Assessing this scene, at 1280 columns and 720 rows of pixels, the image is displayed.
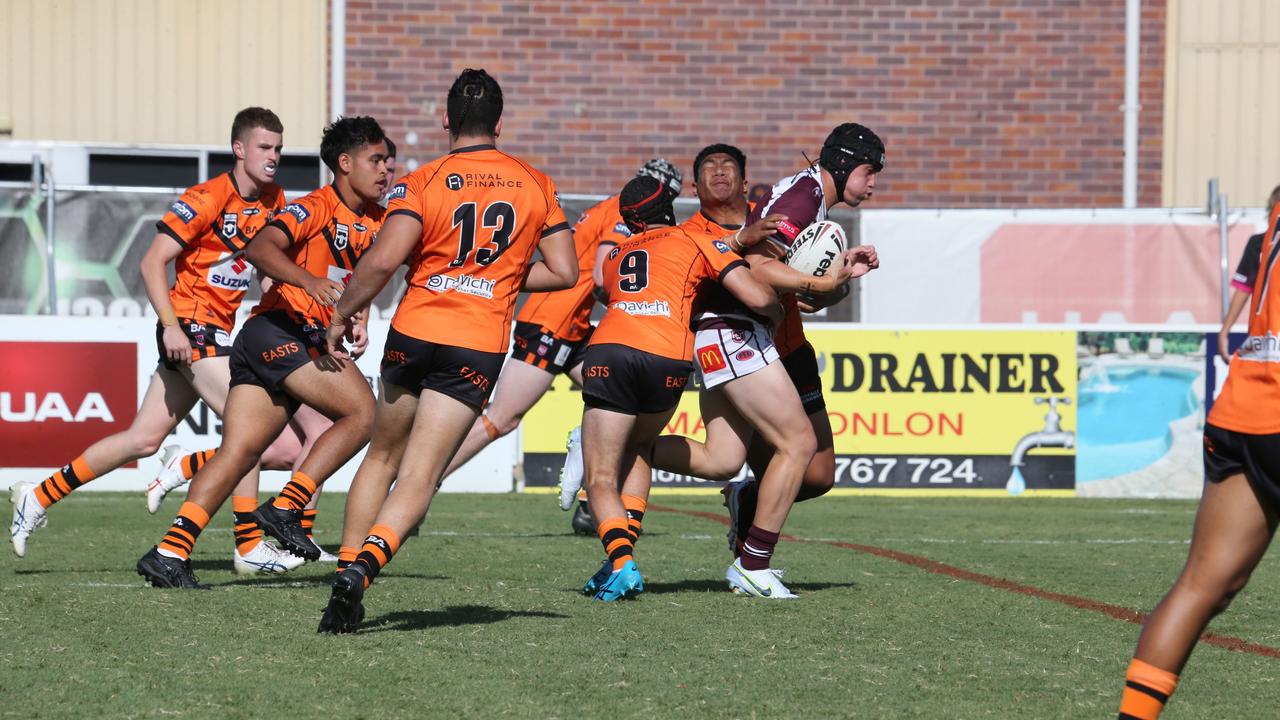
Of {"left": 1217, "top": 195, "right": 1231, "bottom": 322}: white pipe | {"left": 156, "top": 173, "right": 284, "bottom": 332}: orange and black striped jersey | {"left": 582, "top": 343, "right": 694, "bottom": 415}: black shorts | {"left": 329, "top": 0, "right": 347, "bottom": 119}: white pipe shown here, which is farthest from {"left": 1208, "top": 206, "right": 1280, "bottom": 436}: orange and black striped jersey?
{"left": 329, "top": 0, "right": 347, "bottom": 119}: white pipe

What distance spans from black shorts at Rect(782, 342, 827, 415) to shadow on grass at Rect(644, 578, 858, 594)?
2.58 feet

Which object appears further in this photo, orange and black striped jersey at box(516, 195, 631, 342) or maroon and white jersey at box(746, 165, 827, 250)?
orange and black striped jersey at box(516, 195, 631, 342)

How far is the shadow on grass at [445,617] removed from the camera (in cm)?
622

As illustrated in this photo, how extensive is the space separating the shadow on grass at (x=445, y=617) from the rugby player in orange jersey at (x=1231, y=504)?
9.35ft

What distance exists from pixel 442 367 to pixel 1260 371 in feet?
9.31

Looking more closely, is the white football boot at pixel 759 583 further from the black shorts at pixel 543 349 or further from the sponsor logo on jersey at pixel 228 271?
the black shorts at pixel 543 349

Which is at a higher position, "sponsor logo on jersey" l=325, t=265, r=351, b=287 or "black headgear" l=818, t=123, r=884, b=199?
"black headgear" l=818, t=123, r=884, b=199

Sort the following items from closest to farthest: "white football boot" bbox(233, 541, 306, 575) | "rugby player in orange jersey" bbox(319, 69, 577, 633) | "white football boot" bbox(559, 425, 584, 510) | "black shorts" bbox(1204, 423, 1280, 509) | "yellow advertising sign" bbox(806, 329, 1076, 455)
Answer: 1. "black shorts" bbox(1204, 423, 1280, 509)
2. "rugby player in orange jersey" bbox(319, 69, 577, 633)
3. "white football boot" bbox(233, 541, 306, 575)
4. "white football boot" bbox(559, 425, 584, 510)
5. "yellow advertising sign" bbox(806, 329, 1076, 455)

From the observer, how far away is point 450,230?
5.97 metres

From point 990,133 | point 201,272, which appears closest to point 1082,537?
point 201,272

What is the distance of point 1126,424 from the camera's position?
14250 mm

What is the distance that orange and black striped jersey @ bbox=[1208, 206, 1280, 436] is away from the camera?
4012 mm

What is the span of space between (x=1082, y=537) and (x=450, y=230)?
19.9 feet

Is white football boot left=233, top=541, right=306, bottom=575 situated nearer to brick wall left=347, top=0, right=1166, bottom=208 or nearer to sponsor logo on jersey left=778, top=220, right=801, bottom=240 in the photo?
sponsor logo on jersey left=778, top=220, right=801, bottom=240
